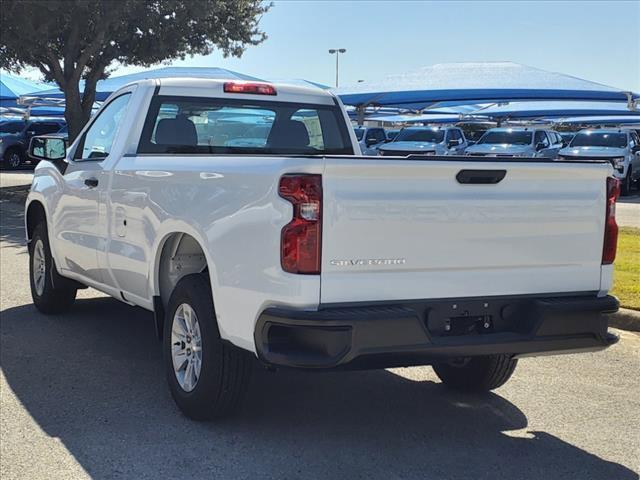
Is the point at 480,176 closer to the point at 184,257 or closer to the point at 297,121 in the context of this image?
the point at 184,257

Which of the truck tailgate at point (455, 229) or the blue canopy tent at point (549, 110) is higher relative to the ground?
the blue canopy tent at point (549, 110)

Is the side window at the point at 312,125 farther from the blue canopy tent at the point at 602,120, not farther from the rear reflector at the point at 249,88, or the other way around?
the blue canopy tent at the point at 602,120

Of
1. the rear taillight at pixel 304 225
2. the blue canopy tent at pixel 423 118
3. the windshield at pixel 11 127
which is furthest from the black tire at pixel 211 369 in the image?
the blue canopy tent at pixel 423 118

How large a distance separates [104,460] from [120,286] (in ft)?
5.97

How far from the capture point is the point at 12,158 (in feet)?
97.8

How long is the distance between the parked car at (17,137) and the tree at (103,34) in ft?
30.0

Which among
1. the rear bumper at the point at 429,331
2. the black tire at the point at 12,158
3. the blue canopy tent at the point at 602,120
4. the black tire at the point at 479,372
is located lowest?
the black tire at the point at 12,158

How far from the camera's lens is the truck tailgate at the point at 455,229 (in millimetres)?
3664

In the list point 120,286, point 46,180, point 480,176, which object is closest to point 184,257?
point 120,286

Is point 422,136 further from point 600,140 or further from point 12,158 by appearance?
point 12,158

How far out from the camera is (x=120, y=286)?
221 inches

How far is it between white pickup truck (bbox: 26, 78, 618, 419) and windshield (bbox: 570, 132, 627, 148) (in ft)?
65.4

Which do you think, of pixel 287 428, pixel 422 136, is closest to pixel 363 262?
pixel 287 428

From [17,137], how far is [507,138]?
1769 centimetres
